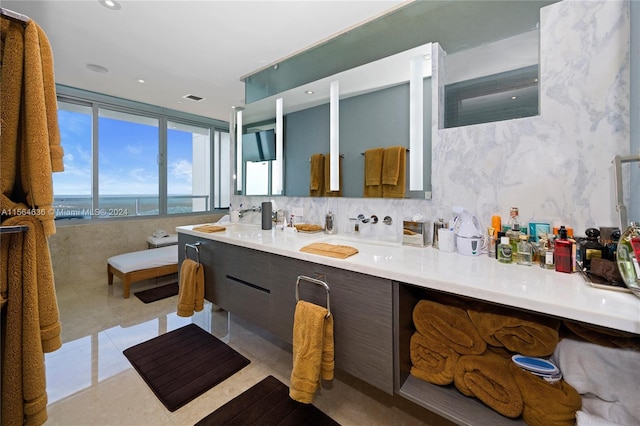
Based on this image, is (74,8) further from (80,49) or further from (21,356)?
(21,356)

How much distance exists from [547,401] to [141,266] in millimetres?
3734

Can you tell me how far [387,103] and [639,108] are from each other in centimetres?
116

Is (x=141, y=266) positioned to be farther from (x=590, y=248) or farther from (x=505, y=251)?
(x=590, y=248)

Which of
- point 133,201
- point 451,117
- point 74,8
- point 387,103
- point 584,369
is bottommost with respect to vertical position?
point 584,369

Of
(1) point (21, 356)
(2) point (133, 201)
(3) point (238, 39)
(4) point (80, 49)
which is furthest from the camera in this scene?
(2) point (133, 201)

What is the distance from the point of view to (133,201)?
13.8ft

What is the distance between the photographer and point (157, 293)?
3225mm

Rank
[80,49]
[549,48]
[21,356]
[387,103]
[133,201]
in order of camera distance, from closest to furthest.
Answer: [21,356] < [549,48] < [387,103] < [80,49] < [133,201]

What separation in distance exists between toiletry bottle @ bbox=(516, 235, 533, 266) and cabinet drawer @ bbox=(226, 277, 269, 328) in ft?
4.51

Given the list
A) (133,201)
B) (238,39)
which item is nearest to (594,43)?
(238,39)

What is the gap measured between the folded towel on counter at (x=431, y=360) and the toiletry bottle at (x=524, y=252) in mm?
A: 518

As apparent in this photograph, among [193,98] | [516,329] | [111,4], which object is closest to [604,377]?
[516,329]

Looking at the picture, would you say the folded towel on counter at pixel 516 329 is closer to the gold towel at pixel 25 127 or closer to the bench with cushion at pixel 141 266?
the gold towel at pixel 25 127

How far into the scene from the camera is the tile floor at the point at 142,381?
4.69ft
